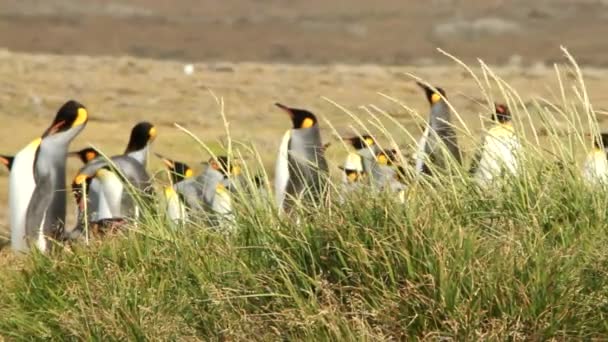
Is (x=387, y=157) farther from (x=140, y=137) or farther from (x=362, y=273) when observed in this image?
(x=140, y=137)

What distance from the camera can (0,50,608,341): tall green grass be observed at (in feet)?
15.0

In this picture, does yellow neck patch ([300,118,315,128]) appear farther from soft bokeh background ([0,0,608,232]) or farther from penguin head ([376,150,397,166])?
penguin head ([376,150,397,166])

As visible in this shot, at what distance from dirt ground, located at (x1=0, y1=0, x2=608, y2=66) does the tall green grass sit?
116 ft

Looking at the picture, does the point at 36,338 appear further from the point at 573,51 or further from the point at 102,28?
the point at 102,28

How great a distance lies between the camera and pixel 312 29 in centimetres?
5019

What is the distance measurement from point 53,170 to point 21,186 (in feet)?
0.88

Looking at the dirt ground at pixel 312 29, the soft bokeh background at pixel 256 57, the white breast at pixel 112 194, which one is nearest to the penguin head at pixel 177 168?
the white breast at pixel 112 194

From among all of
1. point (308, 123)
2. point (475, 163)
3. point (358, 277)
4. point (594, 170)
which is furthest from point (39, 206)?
point (358, 277)

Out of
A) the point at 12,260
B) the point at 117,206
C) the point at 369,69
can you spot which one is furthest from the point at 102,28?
the point at 12,260

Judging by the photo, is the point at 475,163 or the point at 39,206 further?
the point at 39,206

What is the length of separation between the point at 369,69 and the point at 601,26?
1744 centimetres

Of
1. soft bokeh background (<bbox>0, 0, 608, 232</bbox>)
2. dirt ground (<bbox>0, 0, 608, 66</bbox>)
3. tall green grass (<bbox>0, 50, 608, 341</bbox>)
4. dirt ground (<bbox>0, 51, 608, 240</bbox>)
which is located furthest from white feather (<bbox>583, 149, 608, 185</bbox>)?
dirt ground (<bbox>0, 0, 608, 66</bbox>)

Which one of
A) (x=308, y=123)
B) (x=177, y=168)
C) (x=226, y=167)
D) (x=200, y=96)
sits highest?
(x=226, y=167)

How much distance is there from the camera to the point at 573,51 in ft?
141
